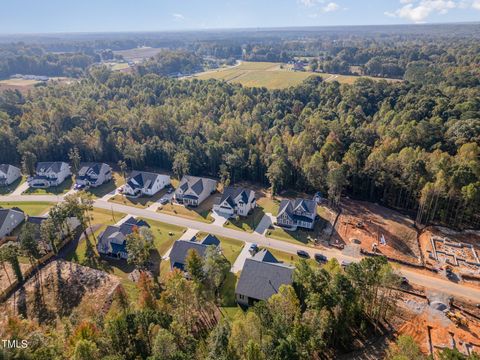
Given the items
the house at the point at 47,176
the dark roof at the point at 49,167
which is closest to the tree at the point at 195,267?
the house at the point at 47,176

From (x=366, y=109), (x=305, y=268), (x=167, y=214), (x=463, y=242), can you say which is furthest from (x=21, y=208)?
(x=366, y=109)

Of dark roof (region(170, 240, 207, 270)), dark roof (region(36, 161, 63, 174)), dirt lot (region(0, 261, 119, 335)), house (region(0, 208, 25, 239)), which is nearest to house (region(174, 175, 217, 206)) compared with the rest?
dark roof (region(170, 240, 207, 270))

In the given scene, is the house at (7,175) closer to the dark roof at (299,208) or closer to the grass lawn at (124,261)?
the grass lawn at (124,261)

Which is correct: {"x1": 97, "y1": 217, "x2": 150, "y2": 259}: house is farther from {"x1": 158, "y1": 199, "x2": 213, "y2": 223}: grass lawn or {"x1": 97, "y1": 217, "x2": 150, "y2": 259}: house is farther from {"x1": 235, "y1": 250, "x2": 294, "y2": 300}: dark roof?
{"x1": 235, "y1": 250, "x2": 294, "y2": 300}: dark roof

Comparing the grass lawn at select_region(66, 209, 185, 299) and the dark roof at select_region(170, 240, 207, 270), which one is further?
the grass lawn at select_region(66, 209, 185, 299)

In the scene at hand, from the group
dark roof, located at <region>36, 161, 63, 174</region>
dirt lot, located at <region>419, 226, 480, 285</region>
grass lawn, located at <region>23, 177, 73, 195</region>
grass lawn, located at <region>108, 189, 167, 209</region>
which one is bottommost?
grass lawn, located at <region>23, 177, 73, 195</region>

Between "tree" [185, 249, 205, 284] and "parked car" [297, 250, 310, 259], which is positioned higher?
"tree" [185, 249, 205, 284]

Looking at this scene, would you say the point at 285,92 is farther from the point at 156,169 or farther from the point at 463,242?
the point at 463,242
